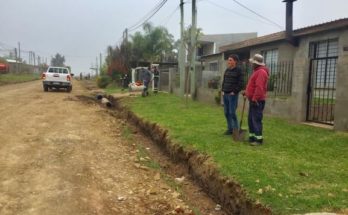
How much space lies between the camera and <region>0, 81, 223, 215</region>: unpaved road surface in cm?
588

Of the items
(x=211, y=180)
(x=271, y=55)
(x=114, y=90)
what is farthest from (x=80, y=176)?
(x=114, y=90)

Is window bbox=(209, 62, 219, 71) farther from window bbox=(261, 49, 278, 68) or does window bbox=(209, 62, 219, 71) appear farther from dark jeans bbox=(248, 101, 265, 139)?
dark jeans bbox=(248, 101, 265, 139)

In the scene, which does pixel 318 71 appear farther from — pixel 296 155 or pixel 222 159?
pixel 222 159

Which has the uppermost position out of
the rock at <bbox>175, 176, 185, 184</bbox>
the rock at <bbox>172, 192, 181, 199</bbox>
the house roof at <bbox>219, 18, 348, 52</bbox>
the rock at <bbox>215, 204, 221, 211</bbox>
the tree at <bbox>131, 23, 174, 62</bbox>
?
the tree at <bbox>131, 23, 174, 62</bbox>

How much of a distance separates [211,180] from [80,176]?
217 cm

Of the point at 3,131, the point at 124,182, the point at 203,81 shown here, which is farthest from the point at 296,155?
the point at 203,81

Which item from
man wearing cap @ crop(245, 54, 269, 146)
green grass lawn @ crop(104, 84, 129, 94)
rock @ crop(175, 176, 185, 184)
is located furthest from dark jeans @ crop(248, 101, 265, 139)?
green grass lawn @ crop(104, 84, 129, 94)

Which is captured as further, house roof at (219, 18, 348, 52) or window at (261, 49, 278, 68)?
window at (261, 49, 278, 68)

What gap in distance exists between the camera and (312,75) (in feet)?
36.1

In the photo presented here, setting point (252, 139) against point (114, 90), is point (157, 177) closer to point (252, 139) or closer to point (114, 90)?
point (252, 139)

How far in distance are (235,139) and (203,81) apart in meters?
11.6

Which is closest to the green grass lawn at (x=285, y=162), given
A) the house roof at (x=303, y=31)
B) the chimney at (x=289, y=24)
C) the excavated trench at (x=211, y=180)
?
the excavated trench at (x=211, y=180)

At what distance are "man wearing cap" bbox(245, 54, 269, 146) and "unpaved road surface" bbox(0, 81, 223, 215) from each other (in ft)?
5.58

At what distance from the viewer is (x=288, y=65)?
12.8 metres
